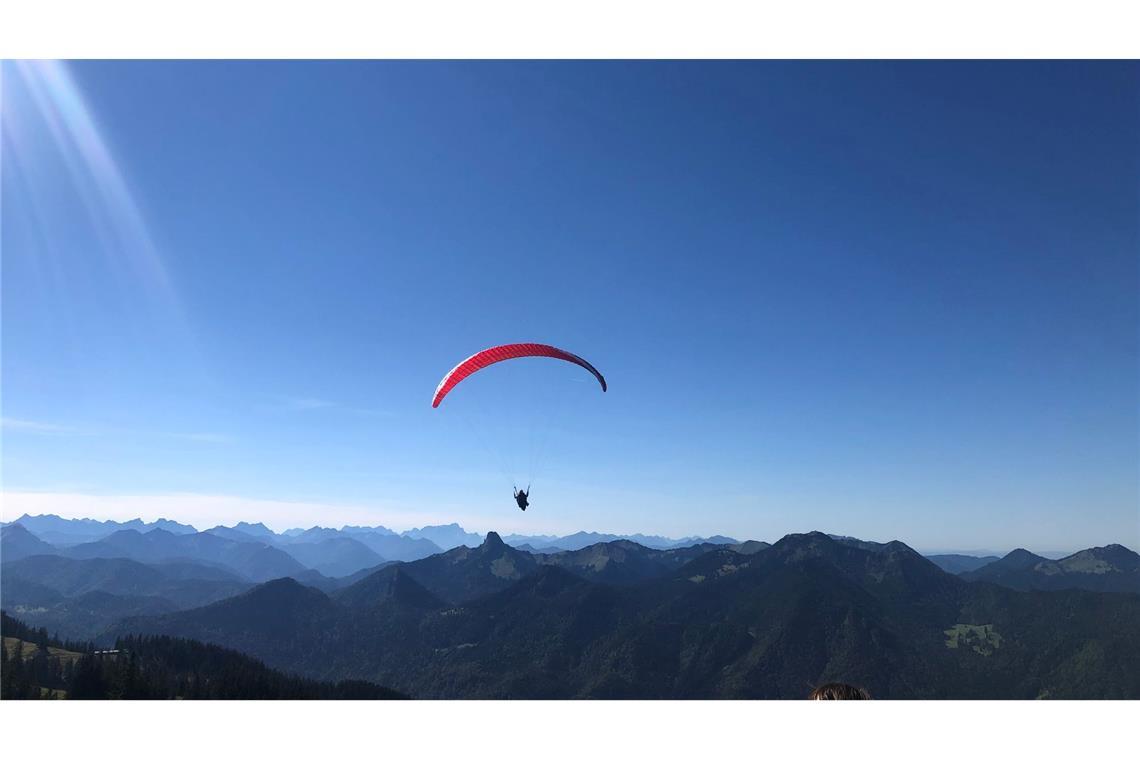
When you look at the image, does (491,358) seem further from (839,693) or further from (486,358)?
(839,693)

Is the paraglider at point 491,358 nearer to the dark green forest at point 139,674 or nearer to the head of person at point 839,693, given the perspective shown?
the head of person at point 839,693

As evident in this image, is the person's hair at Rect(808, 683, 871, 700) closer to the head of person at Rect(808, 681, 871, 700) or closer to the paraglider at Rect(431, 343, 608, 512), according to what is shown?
the head of person at Rect(808, 681, 871, 700)

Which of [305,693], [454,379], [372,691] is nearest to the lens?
[454,379]

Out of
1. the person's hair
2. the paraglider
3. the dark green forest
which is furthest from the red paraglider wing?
the dark green forest

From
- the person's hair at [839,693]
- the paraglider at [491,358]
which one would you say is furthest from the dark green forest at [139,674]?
the person's hair at [839,693]

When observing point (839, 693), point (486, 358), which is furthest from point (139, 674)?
point (839, 693)

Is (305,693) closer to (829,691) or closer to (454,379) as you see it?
(454,379)

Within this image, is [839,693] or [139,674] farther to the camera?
[139,674]
